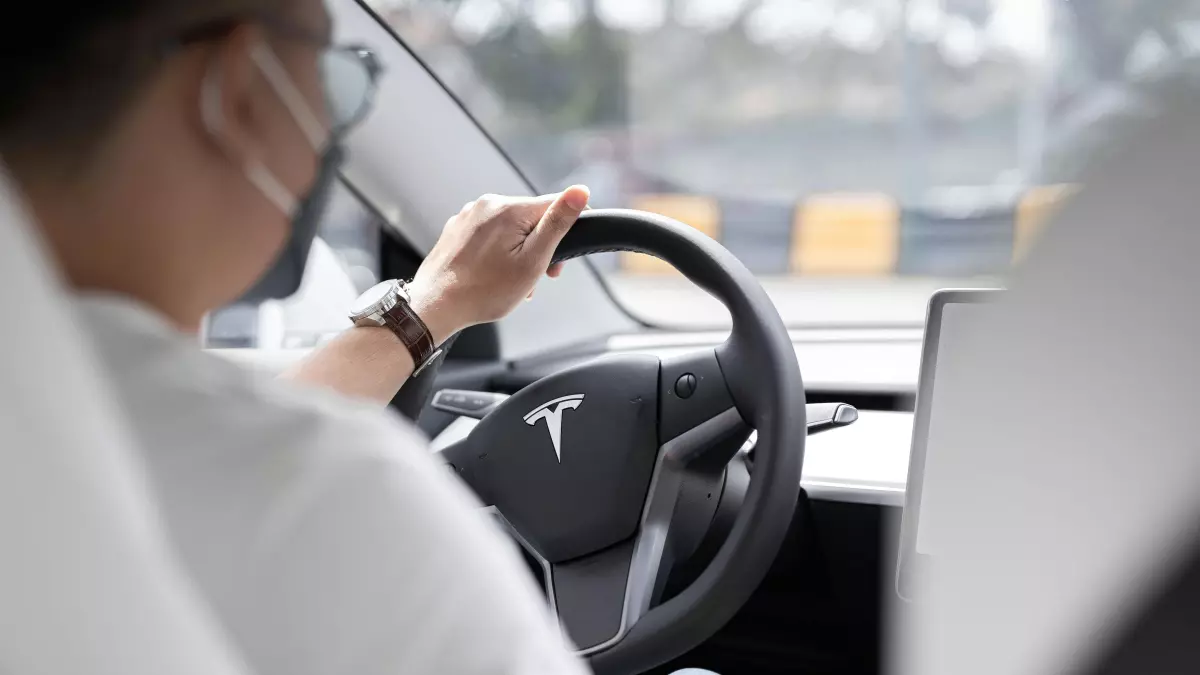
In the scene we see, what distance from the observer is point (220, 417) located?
68cm

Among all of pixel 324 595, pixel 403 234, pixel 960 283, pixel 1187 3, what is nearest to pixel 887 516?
pixel 960 283

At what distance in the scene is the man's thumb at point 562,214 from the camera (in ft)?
5.00

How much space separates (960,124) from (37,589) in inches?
525

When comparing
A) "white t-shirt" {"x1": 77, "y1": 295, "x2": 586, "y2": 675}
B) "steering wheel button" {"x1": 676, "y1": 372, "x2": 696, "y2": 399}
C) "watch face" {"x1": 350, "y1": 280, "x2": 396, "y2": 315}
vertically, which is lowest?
"steering wheel button" {"x1": 676, "y1": 372, "x2": 696, "y2": 399}

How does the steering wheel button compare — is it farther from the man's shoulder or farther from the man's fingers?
the man's shoulder

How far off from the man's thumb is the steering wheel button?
Answer: 0.26 metres

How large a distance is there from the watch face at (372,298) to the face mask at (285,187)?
1.40ft

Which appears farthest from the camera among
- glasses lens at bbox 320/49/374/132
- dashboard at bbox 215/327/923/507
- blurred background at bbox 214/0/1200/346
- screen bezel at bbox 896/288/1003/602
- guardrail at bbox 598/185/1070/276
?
blurred background at bbox 214/0/1200/346

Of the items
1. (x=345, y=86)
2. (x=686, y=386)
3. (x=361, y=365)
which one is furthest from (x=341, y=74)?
(x=686, y=386)

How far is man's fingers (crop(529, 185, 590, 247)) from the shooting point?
1.52m

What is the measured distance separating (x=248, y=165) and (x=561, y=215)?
806 mm

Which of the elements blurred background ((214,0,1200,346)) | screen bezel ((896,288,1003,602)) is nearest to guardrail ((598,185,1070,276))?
blurred background ((214,0,1200,346))

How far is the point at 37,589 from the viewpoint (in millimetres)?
606

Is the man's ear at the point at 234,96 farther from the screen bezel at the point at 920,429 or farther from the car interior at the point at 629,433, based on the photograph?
the screen bezel at the point at 920,429
